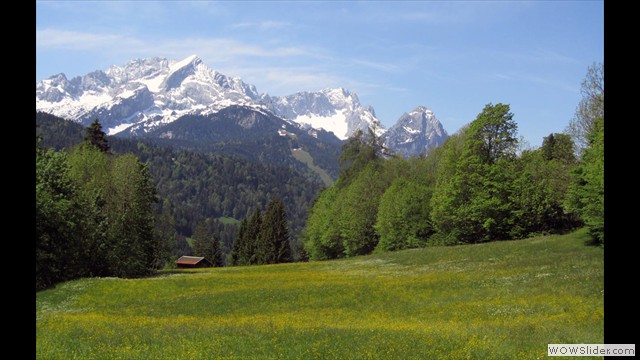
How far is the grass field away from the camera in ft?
54.9

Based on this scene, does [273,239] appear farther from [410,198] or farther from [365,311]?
[365,311]

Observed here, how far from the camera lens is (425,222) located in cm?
7425

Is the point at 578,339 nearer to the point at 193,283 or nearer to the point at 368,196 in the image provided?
the point at 193,283

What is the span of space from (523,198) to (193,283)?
3821 centimetres

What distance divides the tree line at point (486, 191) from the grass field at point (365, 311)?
22.7 ft

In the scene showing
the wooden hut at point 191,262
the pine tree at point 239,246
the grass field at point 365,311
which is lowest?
the wooden hut at point 191,262

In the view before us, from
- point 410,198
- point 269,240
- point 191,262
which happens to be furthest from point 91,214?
point 191,262

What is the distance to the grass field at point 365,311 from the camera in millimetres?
16719

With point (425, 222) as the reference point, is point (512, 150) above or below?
above

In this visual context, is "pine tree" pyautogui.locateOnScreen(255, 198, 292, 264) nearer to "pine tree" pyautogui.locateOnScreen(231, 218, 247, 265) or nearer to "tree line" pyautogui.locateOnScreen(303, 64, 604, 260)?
"pine tree" pyautogui.locateOnScreen(231, 218, 247, 265)

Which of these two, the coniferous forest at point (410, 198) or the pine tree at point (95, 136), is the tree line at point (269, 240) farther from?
the pine tree at point (95, 136)

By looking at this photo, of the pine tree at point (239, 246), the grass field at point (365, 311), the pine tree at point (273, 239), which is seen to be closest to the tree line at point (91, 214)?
the grass field at point (365, 311)

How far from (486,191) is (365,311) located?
116 ft

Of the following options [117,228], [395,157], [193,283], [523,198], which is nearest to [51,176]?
[117,228]
